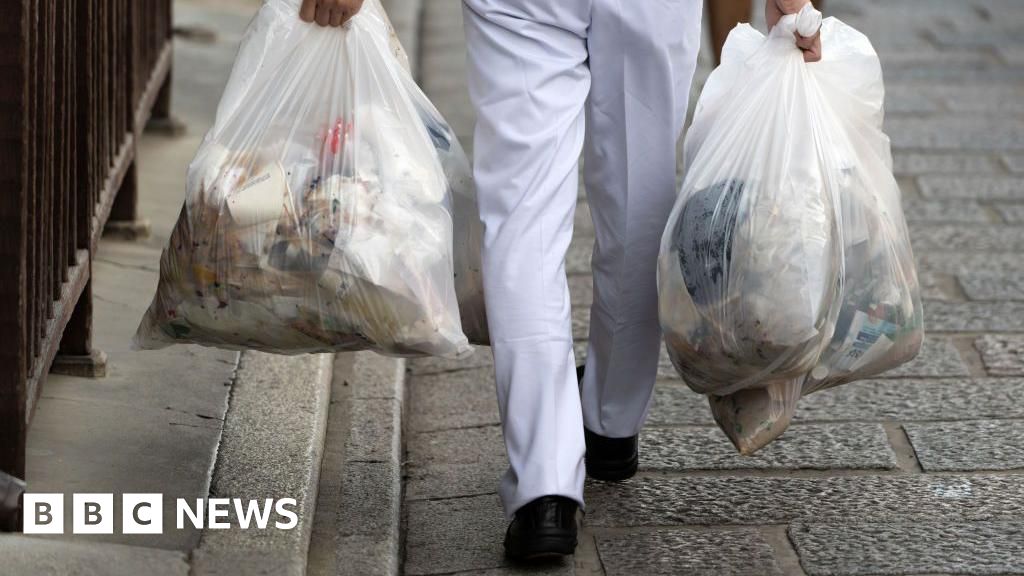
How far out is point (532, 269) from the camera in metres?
2.82

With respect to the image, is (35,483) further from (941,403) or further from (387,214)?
(941,403)

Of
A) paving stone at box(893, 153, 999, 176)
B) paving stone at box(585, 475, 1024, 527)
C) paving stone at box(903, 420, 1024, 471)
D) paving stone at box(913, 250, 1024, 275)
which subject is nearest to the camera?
paving stone at box(585, 475, 1024, 527)

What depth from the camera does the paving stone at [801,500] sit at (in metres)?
3.14

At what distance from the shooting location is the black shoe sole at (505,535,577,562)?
9.23ft

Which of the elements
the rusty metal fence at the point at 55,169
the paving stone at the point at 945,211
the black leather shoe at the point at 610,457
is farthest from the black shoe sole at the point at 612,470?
the paving stone at the point at 945,211

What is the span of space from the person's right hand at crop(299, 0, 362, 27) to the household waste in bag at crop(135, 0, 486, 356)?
0.08 ft

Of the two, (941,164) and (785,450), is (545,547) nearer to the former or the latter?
(785,450)

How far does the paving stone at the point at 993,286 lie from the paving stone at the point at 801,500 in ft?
4.44

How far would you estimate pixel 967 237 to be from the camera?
512 centimetres

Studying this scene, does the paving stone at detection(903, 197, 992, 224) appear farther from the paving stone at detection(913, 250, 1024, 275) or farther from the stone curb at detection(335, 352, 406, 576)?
the stone curb at detection(335, 352, 406, 576)

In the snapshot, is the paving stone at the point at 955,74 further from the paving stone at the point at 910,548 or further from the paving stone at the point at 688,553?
the paving stone at the point at 688,553

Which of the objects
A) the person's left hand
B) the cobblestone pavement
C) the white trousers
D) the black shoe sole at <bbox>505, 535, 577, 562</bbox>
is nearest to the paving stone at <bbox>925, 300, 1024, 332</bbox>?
the cobblestone pavement

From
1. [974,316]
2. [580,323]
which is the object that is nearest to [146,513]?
[580,323]

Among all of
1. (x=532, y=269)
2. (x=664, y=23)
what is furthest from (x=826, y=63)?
(x=532, y=269)
